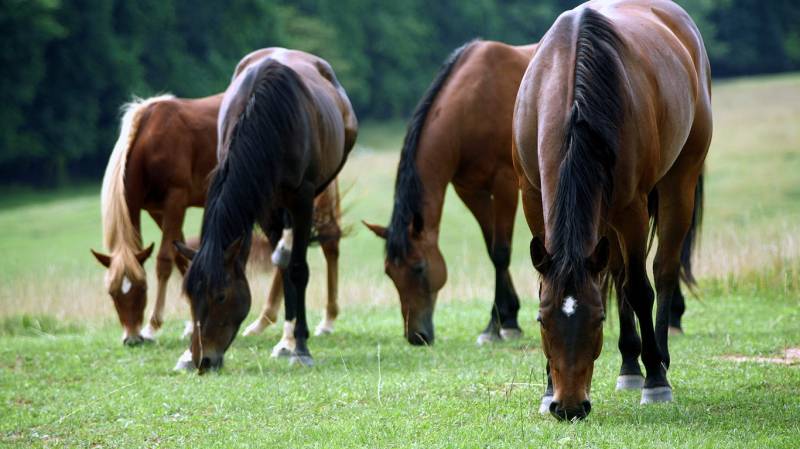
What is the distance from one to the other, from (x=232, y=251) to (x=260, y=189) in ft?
1.74

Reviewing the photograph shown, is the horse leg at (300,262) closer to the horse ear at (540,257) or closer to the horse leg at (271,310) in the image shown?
the horse leg at (271,310)

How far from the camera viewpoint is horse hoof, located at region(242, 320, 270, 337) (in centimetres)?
1012

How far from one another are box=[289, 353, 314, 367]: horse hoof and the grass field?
73 mm

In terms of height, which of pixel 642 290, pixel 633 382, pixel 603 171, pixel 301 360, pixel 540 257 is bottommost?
pixel 301 360

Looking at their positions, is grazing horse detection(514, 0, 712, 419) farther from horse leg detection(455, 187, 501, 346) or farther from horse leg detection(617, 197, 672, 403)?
horse leg detection(455, 187, 501, 346)

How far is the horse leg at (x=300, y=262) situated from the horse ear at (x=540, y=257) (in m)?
3.55

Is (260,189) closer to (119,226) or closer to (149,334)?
(119,226)

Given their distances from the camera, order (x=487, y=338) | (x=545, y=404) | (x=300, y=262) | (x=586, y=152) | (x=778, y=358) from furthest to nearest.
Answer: (x=487, y=338), (x=300, y=262), (x=778, y=358), (x=545, y=404), (x=586, y=152)

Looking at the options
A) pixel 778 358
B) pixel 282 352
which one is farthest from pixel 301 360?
pixel 778 358

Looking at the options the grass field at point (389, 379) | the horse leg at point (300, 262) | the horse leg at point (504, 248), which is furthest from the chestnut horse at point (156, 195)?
the horse leg at point (504, 248)

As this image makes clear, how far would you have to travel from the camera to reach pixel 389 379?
23.2ft

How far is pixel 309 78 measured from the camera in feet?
30.8

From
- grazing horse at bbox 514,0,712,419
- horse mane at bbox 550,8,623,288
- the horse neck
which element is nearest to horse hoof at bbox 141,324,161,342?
the horse neck

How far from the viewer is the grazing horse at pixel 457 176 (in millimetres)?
8711
